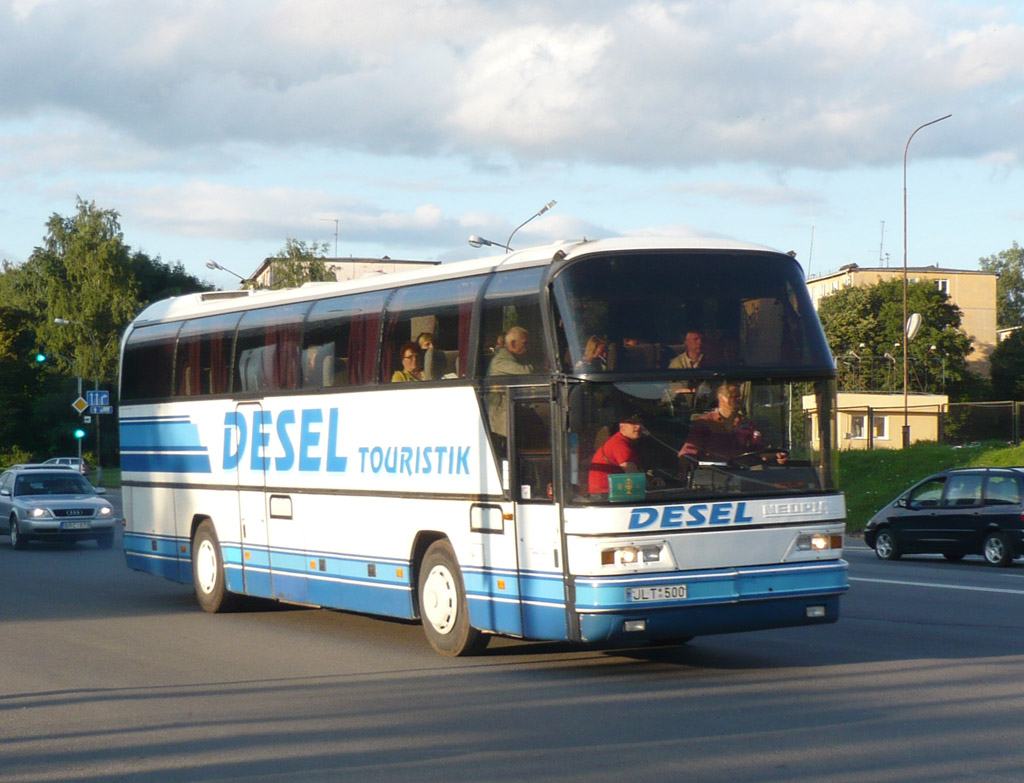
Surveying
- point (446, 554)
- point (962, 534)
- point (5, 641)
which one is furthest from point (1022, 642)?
point (962, 534)

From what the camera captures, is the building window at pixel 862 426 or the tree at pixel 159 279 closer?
the building window at pixel 862 426

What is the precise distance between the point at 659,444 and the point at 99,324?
85386 millimetres

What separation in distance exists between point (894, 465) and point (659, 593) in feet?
106

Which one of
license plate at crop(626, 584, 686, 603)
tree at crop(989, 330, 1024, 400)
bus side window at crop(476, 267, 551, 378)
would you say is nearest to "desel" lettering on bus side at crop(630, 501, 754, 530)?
license plate at crop(626, 584, 686, 603)

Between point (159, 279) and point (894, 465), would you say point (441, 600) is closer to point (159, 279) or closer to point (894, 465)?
point (894, 465)

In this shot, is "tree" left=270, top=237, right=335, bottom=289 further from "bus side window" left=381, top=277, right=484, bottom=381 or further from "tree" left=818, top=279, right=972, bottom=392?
"bus side window" left=381, top=277, right=484, bottom=381

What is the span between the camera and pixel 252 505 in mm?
15758

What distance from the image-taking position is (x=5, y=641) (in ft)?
46.3

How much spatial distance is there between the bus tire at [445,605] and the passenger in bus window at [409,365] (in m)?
1.48

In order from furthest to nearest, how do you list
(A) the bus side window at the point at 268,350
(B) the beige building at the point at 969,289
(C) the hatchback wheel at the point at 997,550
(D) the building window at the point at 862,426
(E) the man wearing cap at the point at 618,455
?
(B) the beige building at the point at 969,289
(D) the building window at the point at 862,426
(C) the hatchback wheel at the point at 997,550
(A) the bus side window at the point at 268,350
(E) the man wearing cap at the point at 618,455

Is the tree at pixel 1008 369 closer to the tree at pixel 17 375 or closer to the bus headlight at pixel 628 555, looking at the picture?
the tree at pixel 17 375

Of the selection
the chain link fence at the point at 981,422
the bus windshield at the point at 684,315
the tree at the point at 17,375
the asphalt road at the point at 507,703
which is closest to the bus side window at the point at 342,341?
the asphalt road at the point at 507,703

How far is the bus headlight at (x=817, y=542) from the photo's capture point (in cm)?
1103

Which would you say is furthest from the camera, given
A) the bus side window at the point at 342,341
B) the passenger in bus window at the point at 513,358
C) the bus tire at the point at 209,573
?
the bus tire at the point at 209,573
